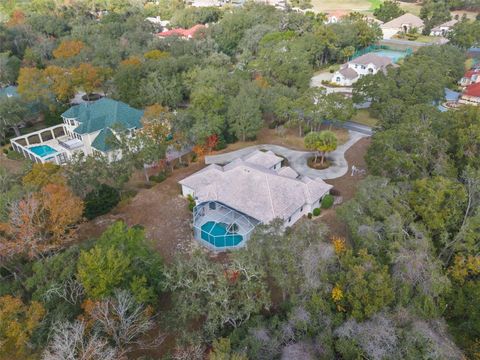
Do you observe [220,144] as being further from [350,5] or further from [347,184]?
[350,5]

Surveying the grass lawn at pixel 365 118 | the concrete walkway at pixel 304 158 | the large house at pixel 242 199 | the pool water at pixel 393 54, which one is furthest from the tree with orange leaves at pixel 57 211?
the pool water at pixel 393 54

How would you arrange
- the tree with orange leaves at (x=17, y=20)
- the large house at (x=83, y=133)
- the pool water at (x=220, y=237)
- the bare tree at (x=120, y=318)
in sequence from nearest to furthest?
the bare tree at (x=120, y=318) → the pool water at (x=220, y=237) → the large house at (x=83, y=133) → the tree with orange leaves at (x=17, y=20)

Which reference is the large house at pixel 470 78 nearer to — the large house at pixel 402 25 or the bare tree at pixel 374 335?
the large house at pixel 402 25

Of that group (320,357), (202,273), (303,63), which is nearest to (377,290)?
(320,357)

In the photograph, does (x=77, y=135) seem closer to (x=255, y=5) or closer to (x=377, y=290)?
(x=377, y=290)

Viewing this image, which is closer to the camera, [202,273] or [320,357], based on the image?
[320,357]
